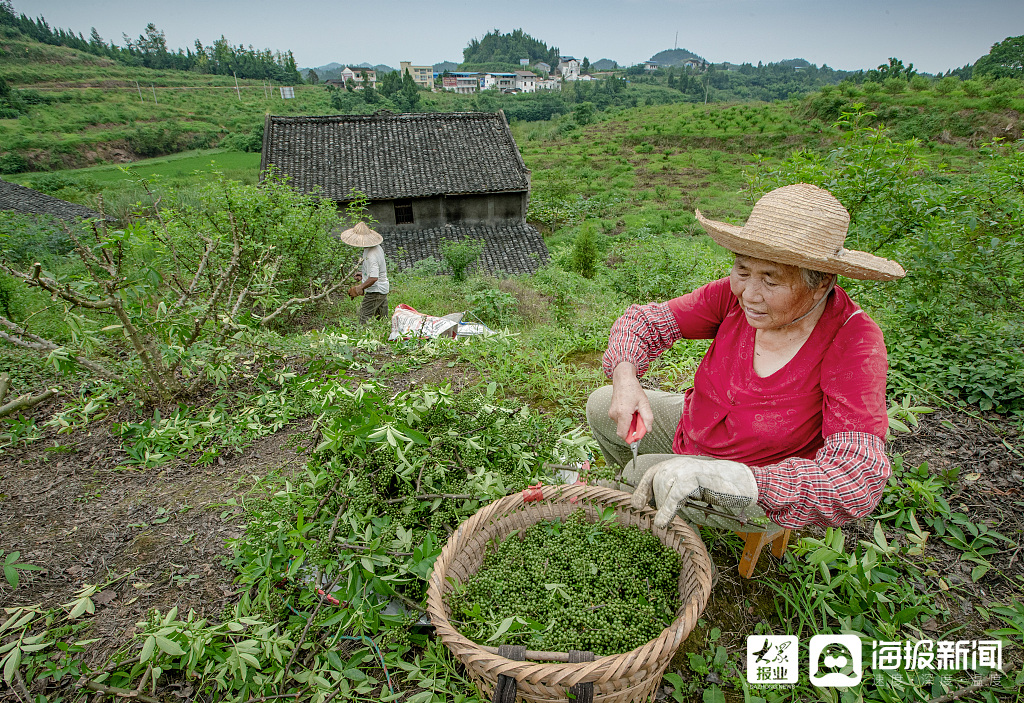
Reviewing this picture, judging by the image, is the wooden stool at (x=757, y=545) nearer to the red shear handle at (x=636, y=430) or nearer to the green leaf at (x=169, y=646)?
the red shear handle at (x=636, y=430)

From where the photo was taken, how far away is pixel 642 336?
84.3 inches

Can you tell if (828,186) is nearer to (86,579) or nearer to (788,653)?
(788,653)

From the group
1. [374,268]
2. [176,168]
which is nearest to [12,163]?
[176,168]

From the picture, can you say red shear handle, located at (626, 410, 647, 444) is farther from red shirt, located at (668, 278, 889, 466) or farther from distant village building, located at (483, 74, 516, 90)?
distant village building, located at (483, 74, 516, 90)

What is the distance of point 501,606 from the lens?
156cm

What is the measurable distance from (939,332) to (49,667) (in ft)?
16.0

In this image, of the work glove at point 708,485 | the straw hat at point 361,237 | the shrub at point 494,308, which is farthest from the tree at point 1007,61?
the work glove at point 708,485

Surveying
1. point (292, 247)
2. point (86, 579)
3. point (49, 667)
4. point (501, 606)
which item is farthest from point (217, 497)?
point (292, 247)

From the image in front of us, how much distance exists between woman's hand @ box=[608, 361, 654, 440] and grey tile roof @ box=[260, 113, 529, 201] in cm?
1676

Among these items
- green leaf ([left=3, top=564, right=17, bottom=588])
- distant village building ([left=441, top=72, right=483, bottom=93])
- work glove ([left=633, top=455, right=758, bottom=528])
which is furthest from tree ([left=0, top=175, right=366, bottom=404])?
distant village building ([left=441, top=72, right=483, bottom=93])

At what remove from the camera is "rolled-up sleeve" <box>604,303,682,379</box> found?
2119mm

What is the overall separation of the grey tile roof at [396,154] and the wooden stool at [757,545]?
679 inches

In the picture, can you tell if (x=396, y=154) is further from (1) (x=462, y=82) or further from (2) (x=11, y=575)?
(1) (x=462, y=82)

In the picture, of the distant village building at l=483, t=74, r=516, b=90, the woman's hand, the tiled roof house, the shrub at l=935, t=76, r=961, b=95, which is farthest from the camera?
the distant village building at l=483, t=74, r=516, b=90
